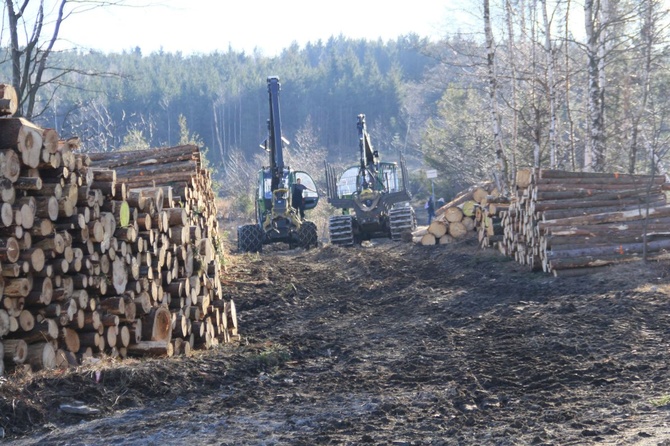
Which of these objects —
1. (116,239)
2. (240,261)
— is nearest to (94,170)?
(116,239)

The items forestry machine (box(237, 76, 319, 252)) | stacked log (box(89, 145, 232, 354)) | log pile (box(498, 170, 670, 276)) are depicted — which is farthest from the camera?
forestry machine (box(237, 76, 319, 252))

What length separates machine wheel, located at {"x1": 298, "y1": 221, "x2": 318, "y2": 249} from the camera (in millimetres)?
23927

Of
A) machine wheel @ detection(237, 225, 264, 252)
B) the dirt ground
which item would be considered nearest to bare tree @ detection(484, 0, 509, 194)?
machine wheel @ detection(237, 225, 264, 252)

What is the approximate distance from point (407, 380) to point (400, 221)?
59.8ft

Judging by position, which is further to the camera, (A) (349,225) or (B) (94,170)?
(A) (349,225)

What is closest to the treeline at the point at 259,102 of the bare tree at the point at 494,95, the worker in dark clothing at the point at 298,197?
the worker in dark clothing at the point at 298,197

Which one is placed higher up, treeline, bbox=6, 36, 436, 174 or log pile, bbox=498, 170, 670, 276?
treeline, bbox=6, 36, 436, 174

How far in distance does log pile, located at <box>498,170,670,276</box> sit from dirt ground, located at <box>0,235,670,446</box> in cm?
71

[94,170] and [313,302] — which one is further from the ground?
[94,170]

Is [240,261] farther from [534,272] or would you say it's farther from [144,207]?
[144,207]

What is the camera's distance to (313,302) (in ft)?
43.8

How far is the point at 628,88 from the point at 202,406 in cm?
2443

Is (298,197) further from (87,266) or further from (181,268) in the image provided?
(87,266)

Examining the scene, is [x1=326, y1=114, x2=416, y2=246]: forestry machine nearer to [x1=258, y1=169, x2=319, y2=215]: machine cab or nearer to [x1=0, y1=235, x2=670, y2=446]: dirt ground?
[x1=258, y1=169, x2=319, y2=215]: machine cab
